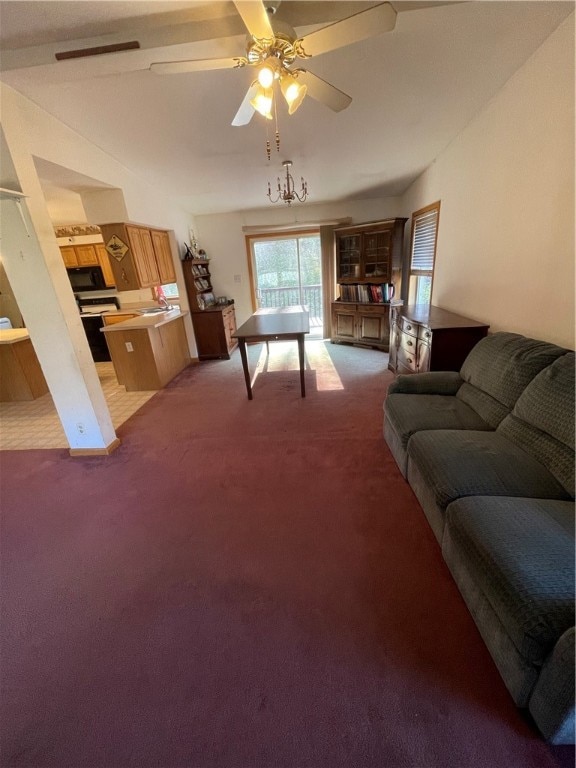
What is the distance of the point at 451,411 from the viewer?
6.66ft

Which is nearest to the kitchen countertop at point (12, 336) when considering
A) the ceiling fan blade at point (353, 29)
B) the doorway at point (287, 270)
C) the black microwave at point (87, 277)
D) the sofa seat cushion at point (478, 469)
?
the black microwave at point (87, 277)

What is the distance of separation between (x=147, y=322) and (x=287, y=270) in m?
3.13

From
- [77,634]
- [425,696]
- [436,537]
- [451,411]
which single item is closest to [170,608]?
[77,634]

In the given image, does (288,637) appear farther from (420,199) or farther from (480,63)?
(420,199)

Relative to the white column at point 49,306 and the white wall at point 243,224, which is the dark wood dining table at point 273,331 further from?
the white wall at point 243,224

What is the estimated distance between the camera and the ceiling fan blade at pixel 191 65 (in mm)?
1320

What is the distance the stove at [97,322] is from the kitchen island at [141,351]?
1.65 metres

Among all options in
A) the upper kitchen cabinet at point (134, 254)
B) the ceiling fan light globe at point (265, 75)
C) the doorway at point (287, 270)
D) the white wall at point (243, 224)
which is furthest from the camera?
the doorway at point (287, 270)

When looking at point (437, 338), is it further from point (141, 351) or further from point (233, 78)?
point (141, 351)

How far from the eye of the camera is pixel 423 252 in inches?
165

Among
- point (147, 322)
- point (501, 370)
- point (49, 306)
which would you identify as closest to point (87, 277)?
point (147, 322)

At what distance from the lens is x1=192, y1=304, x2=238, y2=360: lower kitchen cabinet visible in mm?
4965

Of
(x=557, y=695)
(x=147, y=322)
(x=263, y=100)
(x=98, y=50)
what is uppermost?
(x=98, y=50)

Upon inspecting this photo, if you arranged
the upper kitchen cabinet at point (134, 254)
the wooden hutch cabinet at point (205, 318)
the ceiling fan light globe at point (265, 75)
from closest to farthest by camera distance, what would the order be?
1. the ceiling fan light globe at point (265, 75)
2. the upper kitchen cabinet at point (134, 254)
3. the wooden hutch cabinet at point (205, 318)
